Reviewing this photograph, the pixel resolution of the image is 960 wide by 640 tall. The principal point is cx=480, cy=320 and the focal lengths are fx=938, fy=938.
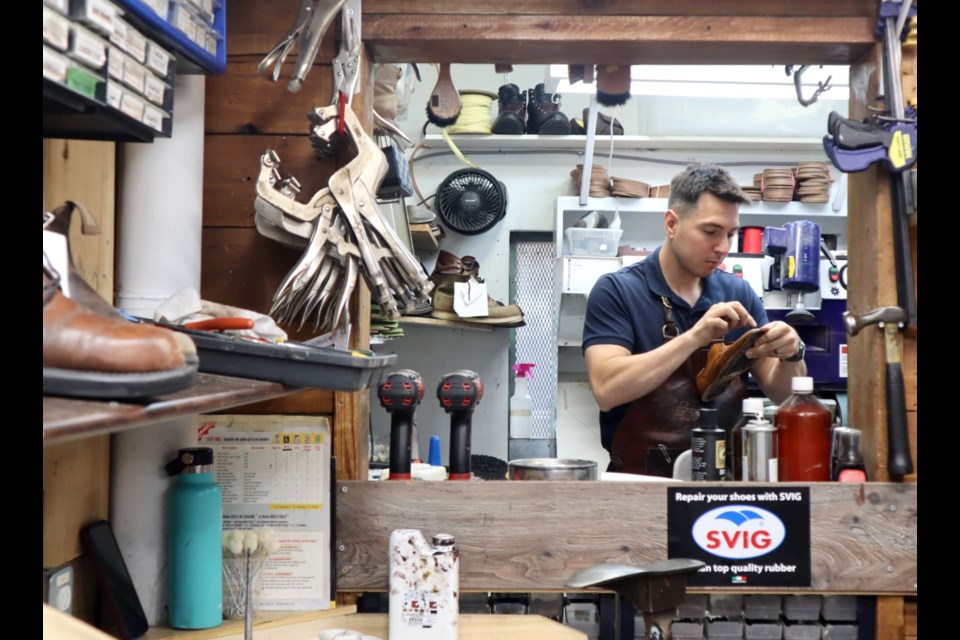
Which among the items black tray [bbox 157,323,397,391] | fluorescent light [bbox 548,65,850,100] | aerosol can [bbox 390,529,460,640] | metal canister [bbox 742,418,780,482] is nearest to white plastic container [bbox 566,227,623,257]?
fluorescent light [bbox 548,65,850,100]

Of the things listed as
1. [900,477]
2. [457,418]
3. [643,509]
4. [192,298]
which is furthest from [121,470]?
[900,477]

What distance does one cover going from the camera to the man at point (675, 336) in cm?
239

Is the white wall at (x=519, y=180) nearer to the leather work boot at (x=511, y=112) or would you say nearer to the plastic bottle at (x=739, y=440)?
the leather work boot at (x=511, y=112)

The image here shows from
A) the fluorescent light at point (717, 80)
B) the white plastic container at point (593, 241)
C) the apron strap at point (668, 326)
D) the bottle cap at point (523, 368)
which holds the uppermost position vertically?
the fluorescent light at point (717, 80)

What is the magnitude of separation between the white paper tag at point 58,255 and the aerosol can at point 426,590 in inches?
39.9

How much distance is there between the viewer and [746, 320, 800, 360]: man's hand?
7.35ft

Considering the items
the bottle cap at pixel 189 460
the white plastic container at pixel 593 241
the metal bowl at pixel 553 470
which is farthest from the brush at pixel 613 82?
the white plastic container at pixel 593 241

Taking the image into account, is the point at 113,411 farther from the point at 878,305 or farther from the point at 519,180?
the point at 519,180

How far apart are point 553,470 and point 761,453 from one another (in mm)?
457

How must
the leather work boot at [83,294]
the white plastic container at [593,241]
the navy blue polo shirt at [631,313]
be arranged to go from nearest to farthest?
the leather work boot at [83,294] < the navy blue polo shirt at [631,313] < the white plastic container at [593,241]

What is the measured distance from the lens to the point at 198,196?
1.83 m

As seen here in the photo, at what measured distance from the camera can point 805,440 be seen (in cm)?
202

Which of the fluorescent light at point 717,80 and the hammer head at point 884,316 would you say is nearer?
the hammer head at point 884,316

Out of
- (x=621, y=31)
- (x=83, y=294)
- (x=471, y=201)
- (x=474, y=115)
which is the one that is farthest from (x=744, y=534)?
(x=474, y=115)
